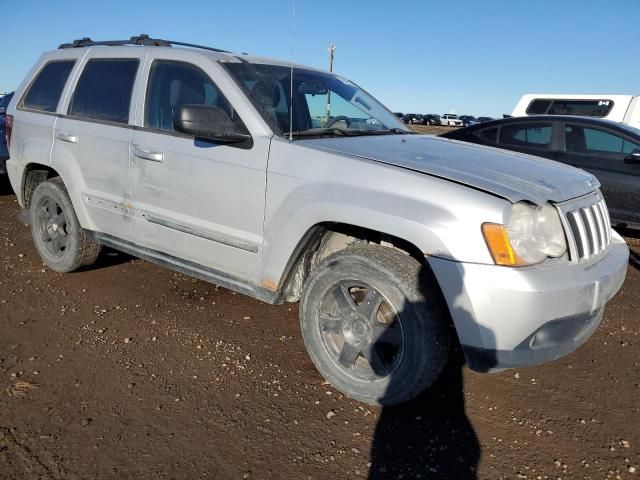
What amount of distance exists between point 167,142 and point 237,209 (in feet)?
2.50

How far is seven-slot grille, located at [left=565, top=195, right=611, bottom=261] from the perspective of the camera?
2.49 metres

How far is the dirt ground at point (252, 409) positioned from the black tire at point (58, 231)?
1.74 feet

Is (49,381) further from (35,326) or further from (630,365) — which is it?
(630,365)

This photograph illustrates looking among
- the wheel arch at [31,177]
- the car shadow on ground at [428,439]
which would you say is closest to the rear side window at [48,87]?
the wheel arch at [31,177]

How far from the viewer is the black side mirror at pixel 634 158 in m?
6.03

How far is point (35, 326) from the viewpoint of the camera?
11.5 ft

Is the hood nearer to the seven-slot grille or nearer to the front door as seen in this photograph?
the seven-slot grille

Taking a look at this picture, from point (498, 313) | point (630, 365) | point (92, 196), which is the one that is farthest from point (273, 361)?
point (630, 365)

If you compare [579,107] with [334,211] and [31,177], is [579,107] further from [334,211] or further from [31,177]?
[31,177]

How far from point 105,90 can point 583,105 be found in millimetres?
11084

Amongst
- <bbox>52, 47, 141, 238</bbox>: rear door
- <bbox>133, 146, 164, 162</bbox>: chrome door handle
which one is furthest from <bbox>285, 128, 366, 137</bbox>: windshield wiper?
<bbox>52, 47, 141, 238</bbox>: rear door

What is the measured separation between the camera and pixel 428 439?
2477 millimetres

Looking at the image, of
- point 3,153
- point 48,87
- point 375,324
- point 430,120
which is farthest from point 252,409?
point 430,120

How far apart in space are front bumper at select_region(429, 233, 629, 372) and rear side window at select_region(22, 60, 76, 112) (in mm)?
3612
